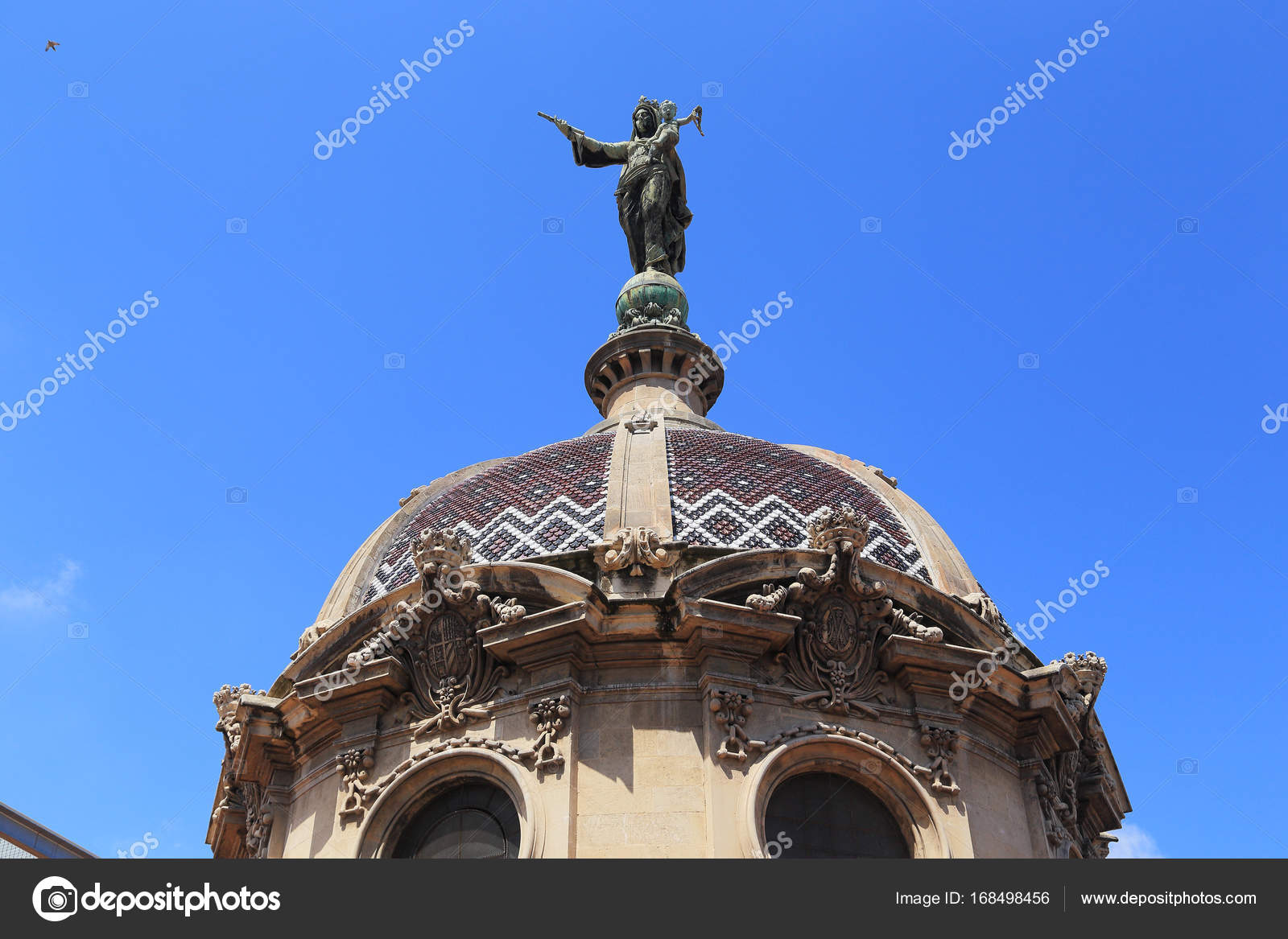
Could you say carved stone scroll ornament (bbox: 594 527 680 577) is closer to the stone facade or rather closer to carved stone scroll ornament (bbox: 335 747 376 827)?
the stone facade

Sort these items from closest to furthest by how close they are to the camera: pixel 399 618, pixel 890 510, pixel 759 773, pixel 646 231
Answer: pixel 759 773 → pixel 399 618 → pixel 890 510 → pixel 646 231

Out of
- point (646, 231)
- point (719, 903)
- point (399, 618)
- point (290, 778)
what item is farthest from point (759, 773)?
point (646, 231)

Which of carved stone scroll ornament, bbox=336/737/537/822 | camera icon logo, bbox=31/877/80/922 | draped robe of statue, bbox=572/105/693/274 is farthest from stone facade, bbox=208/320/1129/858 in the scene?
draped robe of statue, bbox=572/105/693/274

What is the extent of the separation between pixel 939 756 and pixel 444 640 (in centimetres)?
639

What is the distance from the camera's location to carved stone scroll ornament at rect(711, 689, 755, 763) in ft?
50.7

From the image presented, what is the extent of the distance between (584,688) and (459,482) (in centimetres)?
748

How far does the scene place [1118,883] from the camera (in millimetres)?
12180

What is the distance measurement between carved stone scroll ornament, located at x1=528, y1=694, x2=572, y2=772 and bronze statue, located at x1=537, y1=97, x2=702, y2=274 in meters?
14.9

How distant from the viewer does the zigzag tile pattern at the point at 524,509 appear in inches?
755

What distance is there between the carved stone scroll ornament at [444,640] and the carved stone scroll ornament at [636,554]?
138 centimetres

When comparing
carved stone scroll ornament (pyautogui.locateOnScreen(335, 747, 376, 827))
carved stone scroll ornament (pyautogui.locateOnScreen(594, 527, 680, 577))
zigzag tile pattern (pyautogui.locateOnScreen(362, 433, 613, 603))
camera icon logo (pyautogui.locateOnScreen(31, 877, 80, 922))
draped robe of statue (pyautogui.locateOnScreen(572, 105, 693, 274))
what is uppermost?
draped robe of statue (pyautogui.locateOnScreen(572, 105, 693, 274))

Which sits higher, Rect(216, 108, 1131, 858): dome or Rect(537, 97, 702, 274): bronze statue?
Rect(537, 97, 702, 274): bronze statue

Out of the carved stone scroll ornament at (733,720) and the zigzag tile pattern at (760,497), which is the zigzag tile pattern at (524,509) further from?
the carved stone scroll ornament at (733,720)

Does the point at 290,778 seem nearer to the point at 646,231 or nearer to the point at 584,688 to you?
the point at 584,688
